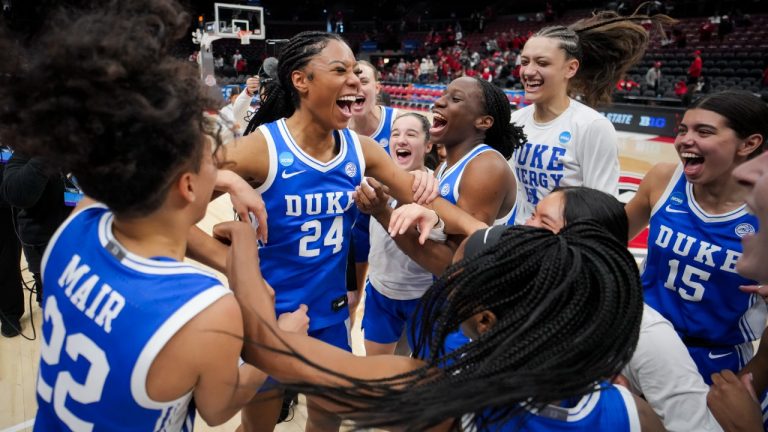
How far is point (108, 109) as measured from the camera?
3.56 ft

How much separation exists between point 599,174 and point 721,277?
129 centimetres

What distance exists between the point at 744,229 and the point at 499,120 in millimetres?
1339

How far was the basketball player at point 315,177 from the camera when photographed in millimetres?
2242

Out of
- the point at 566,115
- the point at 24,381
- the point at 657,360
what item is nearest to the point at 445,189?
the point at 566,115

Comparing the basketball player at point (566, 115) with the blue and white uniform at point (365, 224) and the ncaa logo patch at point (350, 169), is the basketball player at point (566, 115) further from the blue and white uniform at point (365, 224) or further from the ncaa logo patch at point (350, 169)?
the ncaa logo patch at point (350, 169)

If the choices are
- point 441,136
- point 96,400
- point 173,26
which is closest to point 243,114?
point 441,136

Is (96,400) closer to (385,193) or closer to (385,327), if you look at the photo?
(385,193)

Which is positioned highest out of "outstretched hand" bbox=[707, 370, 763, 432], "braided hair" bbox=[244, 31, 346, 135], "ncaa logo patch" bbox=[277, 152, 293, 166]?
"braided hair" bbox=[244, 31, 346, 135]

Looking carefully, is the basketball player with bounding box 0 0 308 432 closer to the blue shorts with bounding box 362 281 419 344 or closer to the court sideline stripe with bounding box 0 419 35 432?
the blue shorts with bounding box 362 281 419 344

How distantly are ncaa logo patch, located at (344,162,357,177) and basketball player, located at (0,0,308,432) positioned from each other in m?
1.06

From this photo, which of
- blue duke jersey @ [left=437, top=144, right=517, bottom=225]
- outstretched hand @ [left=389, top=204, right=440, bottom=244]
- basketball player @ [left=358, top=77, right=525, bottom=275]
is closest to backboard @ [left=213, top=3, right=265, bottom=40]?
basketball player @ [left=358, top=77, right=525, bottom=275]

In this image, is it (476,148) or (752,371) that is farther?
(476,148)

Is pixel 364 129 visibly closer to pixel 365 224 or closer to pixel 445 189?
pixel 365 224

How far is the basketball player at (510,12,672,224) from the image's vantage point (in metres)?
3.25
